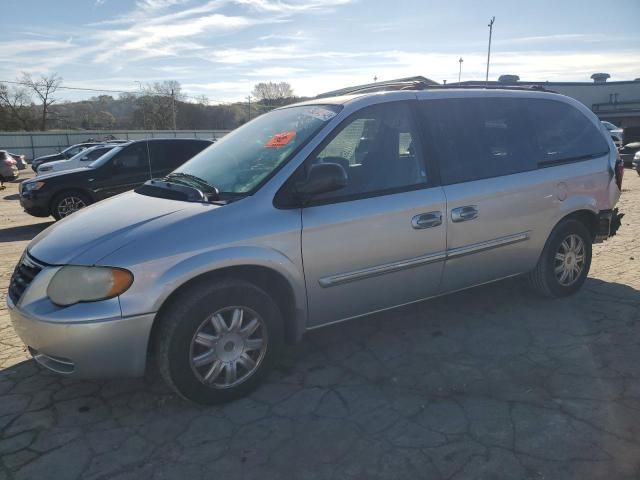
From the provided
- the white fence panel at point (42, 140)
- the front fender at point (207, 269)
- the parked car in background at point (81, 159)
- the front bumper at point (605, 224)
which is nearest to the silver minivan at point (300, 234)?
the front fender at point (207, 269)

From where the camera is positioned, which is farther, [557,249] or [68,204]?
[68,204]

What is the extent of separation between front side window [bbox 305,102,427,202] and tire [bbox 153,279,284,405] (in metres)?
0.93

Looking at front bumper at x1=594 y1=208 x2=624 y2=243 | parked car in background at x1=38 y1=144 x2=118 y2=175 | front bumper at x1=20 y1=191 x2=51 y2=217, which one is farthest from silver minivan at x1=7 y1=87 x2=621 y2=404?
parked car in background at x1=38 y1=144 x2=118 y2=175

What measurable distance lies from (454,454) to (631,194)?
10621 millimetres

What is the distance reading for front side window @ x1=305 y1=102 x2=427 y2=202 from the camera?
10.9ft

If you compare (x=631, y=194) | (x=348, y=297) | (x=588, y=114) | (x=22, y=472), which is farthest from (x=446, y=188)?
(x=631, y=194)

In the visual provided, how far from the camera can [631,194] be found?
35.7 feet

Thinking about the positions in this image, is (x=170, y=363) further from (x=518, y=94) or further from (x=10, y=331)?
(x=518, y=94)

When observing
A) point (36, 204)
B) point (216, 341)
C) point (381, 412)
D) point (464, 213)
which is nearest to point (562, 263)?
point (464, 213)

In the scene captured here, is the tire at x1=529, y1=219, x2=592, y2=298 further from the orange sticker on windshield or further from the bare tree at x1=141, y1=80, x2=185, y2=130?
→ the bare tree at x1=141, y1=80, x2=185, y2=130

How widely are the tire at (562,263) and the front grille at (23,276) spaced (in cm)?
391

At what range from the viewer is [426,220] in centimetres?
347

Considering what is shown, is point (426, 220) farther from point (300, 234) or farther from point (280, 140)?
point (280, 140)

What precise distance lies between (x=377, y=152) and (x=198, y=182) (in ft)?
4.15
